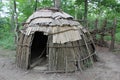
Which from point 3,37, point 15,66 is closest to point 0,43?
point 3,37

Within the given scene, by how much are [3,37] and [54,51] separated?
12344mm

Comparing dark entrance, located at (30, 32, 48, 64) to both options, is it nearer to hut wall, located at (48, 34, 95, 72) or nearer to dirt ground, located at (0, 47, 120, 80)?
dirt ground, located at (0, 47, 120, 80)

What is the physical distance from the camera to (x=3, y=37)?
63.6ft

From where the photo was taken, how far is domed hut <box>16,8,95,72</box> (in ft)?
28.2

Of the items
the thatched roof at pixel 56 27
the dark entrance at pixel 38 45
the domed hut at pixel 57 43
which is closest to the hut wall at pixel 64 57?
the domed hut at pixel 57 43

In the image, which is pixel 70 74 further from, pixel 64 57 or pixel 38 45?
pixel 38 45

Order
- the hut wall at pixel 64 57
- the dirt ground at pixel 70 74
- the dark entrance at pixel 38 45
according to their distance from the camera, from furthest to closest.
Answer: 1. the dark entrance at pixel 38 45
2. the hut wall at pixel 64 57
3. the dirt ground at pixel 70 74

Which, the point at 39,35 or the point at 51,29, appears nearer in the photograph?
the point at 51,29

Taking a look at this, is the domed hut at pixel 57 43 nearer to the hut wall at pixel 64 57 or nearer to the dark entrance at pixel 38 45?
the hut wall at pixel 64 57

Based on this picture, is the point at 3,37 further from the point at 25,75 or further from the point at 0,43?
the point at 25,75

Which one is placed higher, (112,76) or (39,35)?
(39,35)

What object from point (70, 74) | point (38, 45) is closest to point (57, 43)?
point (70, 74)

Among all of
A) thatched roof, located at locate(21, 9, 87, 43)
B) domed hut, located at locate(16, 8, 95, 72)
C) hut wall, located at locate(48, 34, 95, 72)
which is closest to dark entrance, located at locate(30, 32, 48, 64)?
domed hut, located at locate(16, 8, 95, 72)

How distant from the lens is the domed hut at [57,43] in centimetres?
860
